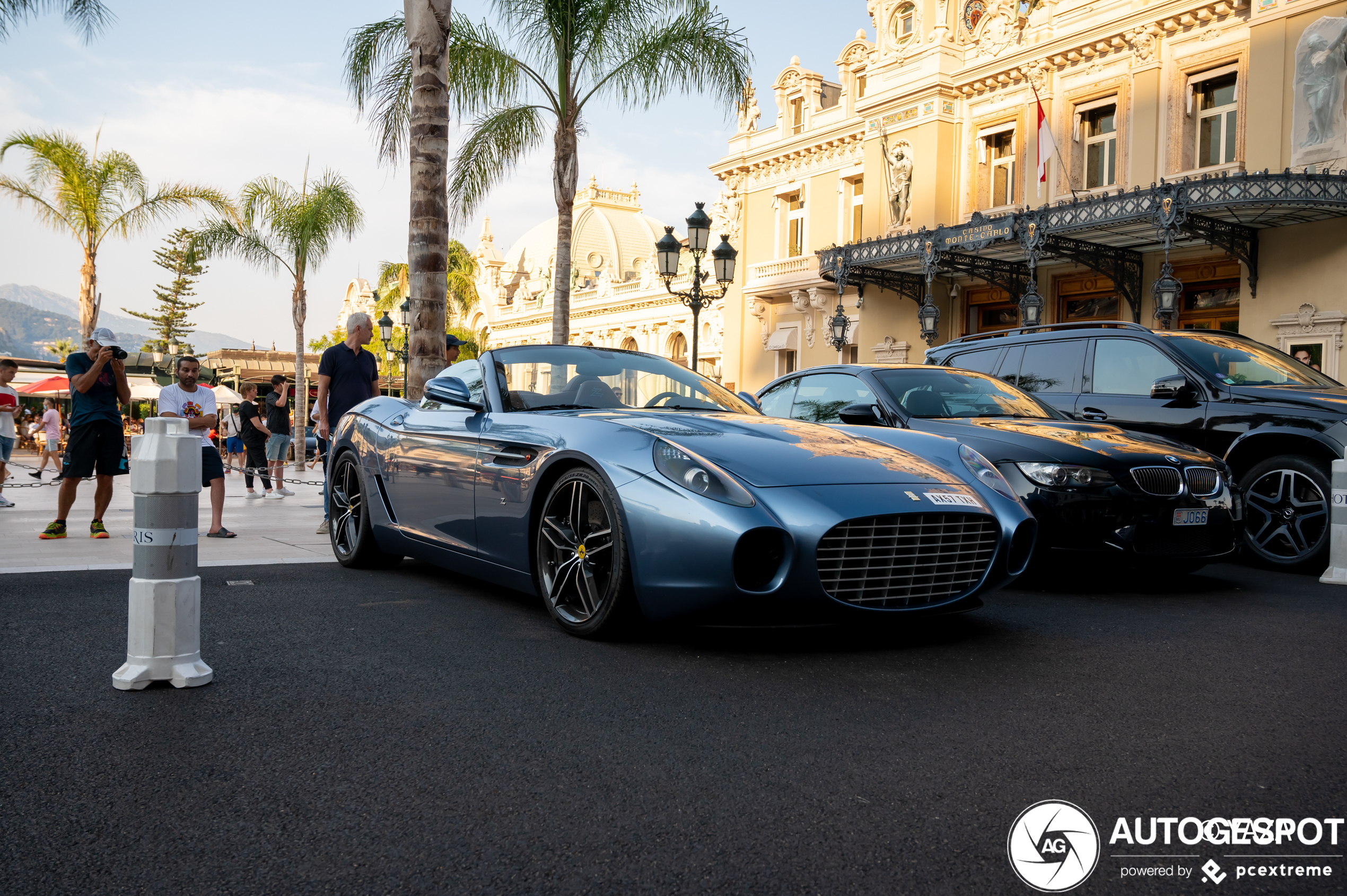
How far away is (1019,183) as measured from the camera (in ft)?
81.9

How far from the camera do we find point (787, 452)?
4336 mm

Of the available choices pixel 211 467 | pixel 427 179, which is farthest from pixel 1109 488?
pixel 427 179

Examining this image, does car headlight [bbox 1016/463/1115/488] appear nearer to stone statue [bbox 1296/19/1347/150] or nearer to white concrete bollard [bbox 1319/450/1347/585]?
white concrete bollard [bbox 1319/450/1347/585]

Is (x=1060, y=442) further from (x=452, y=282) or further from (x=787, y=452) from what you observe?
(x=452, y=282)

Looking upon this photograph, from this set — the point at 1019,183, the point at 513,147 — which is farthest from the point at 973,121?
the point at 513,147

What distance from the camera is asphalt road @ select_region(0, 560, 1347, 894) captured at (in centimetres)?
221

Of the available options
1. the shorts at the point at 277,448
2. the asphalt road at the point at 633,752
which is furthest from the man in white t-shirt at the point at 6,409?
the asphalt road at the point at 633,752

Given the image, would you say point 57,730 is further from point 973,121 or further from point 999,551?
point 973,121

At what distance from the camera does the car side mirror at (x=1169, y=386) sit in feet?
23.6

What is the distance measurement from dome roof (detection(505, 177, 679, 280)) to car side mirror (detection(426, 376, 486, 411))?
244 ft

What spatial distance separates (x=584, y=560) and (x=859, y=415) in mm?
2307

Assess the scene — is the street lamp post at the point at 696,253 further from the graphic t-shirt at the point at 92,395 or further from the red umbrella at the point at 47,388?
the red umbrella at the point at 47,388

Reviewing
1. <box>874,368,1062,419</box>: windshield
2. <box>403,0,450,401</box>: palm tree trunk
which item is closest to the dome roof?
<box>403,0,450,401</box>: palm tree trunk

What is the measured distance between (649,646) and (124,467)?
566 centimetres
